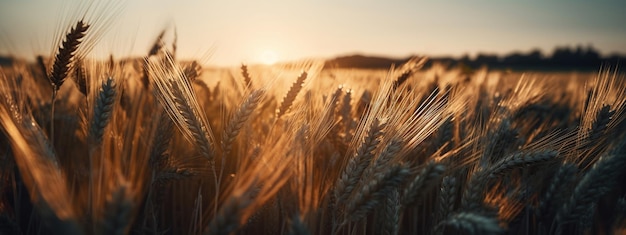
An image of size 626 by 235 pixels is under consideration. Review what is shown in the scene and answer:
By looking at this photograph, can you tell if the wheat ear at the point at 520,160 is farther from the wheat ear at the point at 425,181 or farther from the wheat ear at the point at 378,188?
the wheat ear at the point at 378,188

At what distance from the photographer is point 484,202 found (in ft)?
5.35

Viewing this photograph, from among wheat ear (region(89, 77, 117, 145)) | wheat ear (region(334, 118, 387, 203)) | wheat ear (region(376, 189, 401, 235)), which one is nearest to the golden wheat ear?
wheat ear (region(89, 77, 117, 145))

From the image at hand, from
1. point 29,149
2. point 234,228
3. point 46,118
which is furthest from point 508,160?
point 46,118

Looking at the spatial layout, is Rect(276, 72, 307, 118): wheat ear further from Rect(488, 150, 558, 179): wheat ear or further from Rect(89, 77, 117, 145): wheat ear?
Rect(488, 150, 558, 179): wheat ear

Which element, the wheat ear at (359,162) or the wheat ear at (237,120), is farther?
the wheat ear at (237,120)

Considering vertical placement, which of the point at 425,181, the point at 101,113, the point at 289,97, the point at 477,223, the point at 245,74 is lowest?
the point at 477,223

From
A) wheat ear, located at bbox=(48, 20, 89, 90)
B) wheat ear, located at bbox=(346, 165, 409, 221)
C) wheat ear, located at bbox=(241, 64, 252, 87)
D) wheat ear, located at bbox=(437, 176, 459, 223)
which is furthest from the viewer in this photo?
wheat ear, located at bbox=(241, 64, 252, 87)

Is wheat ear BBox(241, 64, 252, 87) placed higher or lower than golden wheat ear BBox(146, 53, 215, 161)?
higher

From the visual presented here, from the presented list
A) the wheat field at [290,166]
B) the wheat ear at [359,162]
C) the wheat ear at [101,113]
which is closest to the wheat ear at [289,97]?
the wheat field at [290,166]

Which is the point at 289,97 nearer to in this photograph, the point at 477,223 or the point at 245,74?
the point at 245,74

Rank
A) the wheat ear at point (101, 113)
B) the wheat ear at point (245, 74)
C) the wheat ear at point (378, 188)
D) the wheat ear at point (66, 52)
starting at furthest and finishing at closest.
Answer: the wheat ear at point (245, 74) → the wheat ear at point (66, 52) → the wheat ear at point (101, 113) → the wheat ear at point (378, 188)

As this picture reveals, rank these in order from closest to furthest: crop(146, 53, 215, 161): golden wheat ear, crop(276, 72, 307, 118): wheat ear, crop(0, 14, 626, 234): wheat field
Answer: crop(0, 14, 626, 234): wheat field, crop(146, 53, 215, 161): golden wheat ear, crop(276, 72, 307, 118): wheat ear

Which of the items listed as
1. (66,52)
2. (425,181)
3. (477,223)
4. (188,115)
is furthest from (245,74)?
(477,223)

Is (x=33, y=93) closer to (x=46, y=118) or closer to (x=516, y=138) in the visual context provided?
(x=46, y=118)
